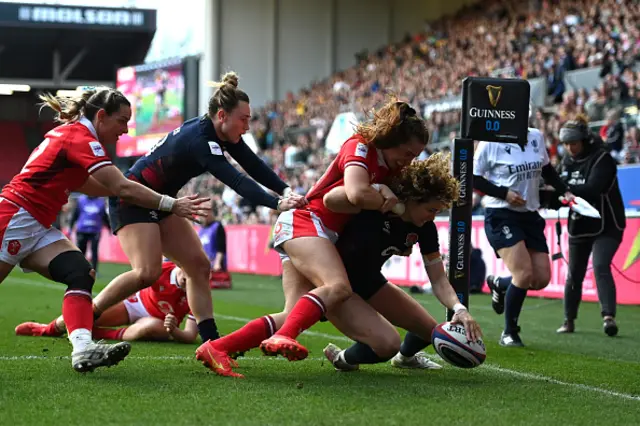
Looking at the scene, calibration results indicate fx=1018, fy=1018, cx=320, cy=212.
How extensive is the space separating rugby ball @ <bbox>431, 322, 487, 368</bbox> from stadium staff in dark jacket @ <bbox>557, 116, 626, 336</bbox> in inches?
160

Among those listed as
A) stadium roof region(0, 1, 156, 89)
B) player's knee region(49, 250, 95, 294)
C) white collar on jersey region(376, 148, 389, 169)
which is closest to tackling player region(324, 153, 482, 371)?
white collar on jersey region(376, 148, 389, 169)

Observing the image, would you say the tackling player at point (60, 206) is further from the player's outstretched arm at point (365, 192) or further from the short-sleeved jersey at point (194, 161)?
the player's outstretched arm at point (365, 192)

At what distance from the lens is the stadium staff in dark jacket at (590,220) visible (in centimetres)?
991

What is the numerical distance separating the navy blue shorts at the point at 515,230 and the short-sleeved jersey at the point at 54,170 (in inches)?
151

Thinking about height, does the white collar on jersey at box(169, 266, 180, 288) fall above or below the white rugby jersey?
below

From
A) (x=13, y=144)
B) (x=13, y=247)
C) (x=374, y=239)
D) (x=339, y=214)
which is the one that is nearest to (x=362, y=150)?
(x=339, y=214)

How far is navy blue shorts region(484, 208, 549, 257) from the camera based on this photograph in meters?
8.62

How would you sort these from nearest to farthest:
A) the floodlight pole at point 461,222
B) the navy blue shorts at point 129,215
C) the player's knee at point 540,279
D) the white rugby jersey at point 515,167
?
1. the navy blue shorts at point 129,215
2. the floodlight pole at point 461,222
3. the player's knee at point 540,279
4. the white rugby jersey at point 515,167

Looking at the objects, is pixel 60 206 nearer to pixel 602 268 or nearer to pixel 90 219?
pixel 602 268

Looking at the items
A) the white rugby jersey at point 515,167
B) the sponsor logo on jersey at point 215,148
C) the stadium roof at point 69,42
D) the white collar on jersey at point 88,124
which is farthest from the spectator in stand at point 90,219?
the white collar on jersey at point 88,124

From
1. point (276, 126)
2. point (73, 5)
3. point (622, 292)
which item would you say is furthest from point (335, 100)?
point (622, 292)

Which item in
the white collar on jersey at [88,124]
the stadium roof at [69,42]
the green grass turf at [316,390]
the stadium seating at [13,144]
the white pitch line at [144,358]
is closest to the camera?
the green grass turf at [316,390]

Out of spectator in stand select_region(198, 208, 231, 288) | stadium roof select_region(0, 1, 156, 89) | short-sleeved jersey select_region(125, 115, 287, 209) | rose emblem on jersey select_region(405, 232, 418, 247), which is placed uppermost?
stadium roof select_region(0, 1, 156, 89)

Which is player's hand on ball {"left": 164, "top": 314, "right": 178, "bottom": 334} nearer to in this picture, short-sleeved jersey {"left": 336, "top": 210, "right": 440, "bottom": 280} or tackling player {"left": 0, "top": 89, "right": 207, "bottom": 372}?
tackling player {"left": 0, "top": 89, "right": 207, "bottom": 372}
